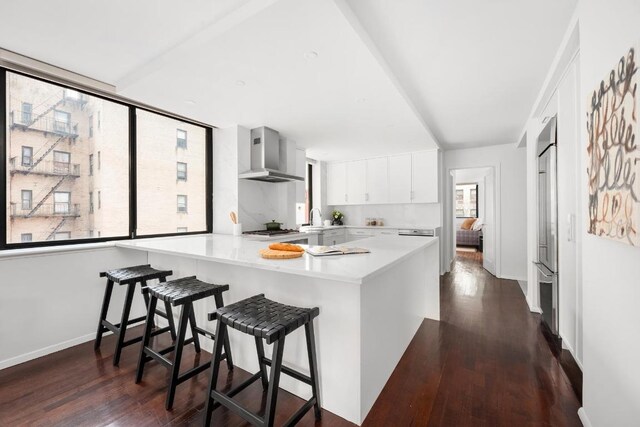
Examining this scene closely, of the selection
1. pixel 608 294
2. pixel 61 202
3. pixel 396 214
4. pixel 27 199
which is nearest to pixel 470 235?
pixel 396 214

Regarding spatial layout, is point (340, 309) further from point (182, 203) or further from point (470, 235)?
point (470, 235)

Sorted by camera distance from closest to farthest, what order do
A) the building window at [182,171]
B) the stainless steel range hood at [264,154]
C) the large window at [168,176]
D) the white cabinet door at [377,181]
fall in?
the large window at [168,176] < the building window at [182,171] < the stainless steel range hood at [264,154] < the white cabinet door at [377,181]

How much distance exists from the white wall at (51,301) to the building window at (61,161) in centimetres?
72

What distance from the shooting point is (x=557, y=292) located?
2312 mm

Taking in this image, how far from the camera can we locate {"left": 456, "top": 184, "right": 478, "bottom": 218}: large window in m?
9.29

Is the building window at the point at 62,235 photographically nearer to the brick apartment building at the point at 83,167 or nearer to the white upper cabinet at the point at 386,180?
the brick apartment building at the point at 83,167

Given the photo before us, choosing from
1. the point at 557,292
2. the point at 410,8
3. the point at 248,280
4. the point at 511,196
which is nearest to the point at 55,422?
the point at 248,280

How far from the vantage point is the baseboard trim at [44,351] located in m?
2.02

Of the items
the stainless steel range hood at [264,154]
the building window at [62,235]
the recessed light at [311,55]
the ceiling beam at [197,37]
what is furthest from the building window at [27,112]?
the recessed light at [311,55]

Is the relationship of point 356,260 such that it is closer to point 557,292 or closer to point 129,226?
point 557,292

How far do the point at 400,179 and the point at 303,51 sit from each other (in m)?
3.70

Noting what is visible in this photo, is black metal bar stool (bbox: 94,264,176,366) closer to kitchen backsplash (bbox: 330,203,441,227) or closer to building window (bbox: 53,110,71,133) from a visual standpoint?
building window (bbox: 53,110,71,133)

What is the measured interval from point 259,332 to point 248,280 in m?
0.74

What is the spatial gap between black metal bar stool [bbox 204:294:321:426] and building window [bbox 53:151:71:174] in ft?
6.89
